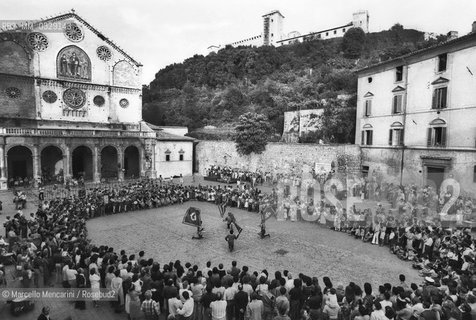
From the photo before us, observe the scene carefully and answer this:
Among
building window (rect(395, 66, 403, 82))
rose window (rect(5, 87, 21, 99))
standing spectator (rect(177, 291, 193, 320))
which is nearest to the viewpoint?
standing spectator (rect(177, 291, 193, 320))

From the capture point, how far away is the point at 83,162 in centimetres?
3544

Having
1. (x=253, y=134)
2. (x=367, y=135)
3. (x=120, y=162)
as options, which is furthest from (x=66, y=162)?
(x=367, y=135)

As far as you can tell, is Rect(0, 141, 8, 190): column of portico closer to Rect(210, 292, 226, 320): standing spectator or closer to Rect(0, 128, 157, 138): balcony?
Rect(0, 128, 157, 138): balcony

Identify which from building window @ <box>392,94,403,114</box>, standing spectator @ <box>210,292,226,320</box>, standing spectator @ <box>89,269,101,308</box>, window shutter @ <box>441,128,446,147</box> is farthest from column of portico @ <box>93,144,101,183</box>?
window shutter @ <box>441,128,446,147</box>

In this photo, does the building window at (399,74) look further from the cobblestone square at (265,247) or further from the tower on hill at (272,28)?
the tower on hill at (272,28)

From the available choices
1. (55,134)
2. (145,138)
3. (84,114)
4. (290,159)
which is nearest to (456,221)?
(290,159)

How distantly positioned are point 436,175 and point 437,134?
342 cm

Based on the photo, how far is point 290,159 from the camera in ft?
109

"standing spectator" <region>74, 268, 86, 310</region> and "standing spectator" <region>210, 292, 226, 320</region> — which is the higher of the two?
"standing spectator" <region>210, 292, 226, 320</region>

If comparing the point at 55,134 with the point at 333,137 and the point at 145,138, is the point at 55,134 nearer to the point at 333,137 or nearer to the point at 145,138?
the point at 145,138

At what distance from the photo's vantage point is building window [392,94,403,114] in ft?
88.0

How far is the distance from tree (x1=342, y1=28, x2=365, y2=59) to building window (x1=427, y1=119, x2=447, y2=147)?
4958cm

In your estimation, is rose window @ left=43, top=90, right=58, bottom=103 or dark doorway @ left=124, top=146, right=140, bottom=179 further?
dark doorway @ left=124, top=146, right=140, bottom=179

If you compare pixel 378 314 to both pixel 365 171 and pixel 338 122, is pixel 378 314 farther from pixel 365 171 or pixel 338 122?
pixel 338 122
